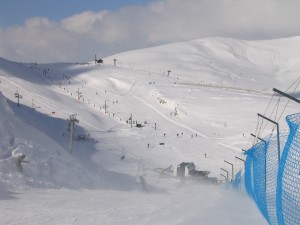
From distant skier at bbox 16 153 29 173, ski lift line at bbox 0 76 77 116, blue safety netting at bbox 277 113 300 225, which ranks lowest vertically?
ski lift line at bbox 0 76 77 116

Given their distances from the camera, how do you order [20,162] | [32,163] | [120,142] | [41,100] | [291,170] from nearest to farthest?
1. [291,170]
2. [20,162]
3. [32,163]
4. [120,142]
5. [41,100]

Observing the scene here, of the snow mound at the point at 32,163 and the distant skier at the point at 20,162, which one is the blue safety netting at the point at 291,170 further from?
the distant skier at the point at 20,162

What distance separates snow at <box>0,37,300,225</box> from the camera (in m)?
10.4

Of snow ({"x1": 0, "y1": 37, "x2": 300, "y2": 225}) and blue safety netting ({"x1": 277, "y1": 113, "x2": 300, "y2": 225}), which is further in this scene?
snow ({"x1": 0, "y1": 37, "x2": 300, "y2": 225})

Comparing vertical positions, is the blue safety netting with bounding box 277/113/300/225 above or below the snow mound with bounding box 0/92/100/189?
above

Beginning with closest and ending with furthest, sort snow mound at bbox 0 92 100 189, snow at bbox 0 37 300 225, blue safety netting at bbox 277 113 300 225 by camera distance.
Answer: blue safety netting at bbox 277 113 300 225 < snow at bbox 0 37 300 225 < snow mound at bbox 0 92 100 189

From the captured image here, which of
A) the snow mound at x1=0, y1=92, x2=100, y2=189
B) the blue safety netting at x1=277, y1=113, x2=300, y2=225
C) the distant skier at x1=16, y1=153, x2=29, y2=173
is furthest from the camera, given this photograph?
the distant skier at x1=16, y1=153, x2=29, y2=173

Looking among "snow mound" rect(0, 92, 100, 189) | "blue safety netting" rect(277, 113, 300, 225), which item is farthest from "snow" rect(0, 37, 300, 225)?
"blue safety netting" rect(277, 113, 300, 225)

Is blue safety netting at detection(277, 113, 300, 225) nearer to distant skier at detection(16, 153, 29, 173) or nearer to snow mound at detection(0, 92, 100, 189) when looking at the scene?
snow mound at detection(0, 92, 100, 189)

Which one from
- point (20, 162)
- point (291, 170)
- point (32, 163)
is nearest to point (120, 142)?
point (32, 163)

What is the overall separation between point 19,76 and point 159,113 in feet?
74.1

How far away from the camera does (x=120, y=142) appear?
4300 cm

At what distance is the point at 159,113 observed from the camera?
60.9m

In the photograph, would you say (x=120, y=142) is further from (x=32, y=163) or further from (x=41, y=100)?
(x=32, y=163)
